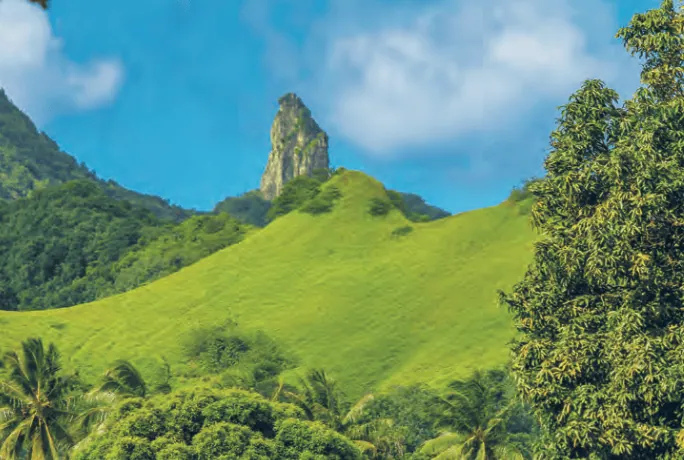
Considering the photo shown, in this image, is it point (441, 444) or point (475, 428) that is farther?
point (441, 444)

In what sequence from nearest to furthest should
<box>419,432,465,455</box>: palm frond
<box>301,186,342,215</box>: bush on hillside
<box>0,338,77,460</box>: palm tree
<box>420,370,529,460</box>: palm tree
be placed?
<box>0,338,77,460</box>: palm tree → <box>420,370,529,460</box>: palm tree → <box>419,432,465,455</box>: palm frond → <box>301,186,342,215</box>: bush on hillside

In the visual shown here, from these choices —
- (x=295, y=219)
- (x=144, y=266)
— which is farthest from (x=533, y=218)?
(x=144, y=266)

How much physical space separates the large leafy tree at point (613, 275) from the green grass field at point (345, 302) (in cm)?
4358

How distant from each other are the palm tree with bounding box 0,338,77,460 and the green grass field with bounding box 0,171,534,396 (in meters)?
32.3

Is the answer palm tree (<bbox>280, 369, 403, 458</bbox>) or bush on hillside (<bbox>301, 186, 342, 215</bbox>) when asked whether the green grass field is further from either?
palm tree (<bbox>280, 369, 403, 458</bbox>)

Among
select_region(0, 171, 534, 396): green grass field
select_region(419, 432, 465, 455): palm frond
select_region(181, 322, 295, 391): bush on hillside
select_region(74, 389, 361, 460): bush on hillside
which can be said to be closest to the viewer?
select_region(74, 389, 361, 460): bush on hillside

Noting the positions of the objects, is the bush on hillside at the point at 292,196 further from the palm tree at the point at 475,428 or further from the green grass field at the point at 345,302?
the palm tree at the point at 475,428

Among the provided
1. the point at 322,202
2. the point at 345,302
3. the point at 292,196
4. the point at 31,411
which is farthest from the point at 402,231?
the point at 31,411

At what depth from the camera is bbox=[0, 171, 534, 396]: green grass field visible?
265 ft

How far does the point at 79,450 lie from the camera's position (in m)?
42.7

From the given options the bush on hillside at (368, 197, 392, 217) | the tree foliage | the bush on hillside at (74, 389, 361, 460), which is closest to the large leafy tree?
the bush on hillside at (74, 389, 361, 460)

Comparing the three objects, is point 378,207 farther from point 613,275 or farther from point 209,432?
point 613,275

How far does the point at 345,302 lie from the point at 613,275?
182ft

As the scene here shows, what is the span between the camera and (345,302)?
87.2 meters
